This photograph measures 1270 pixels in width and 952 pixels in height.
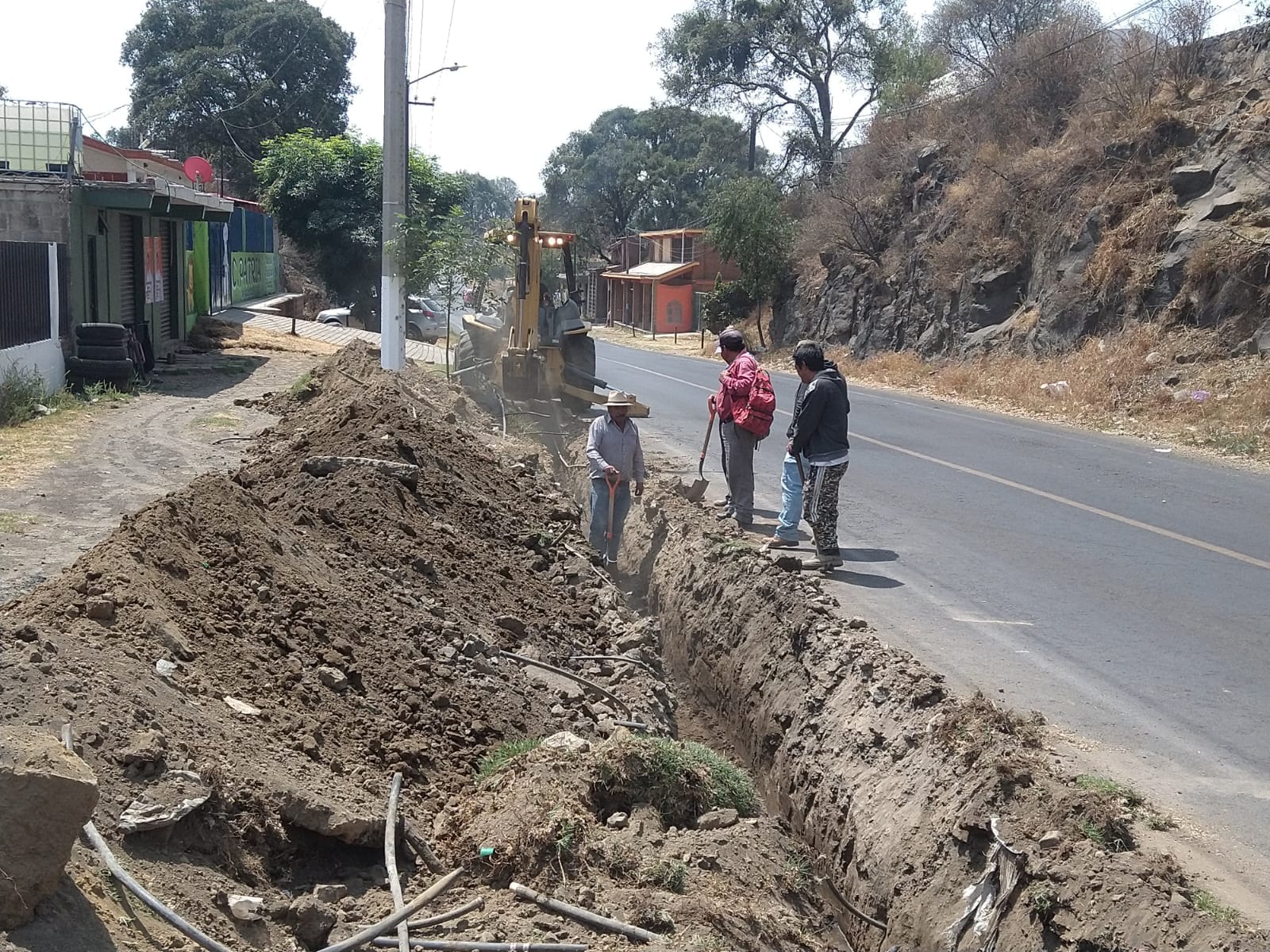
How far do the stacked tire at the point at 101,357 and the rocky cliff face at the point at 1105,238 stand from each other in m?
17.6

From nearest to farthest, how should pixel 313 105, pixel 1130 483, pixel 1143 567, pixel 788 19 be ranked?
pixel 1143 567, pixel 1130 483, pixel 788 19, pixel 313 105

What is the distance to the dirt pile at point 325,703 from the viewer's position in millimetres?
4262

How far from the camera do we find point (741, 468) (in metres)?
11.2

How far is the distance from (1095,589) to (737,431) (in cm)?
333

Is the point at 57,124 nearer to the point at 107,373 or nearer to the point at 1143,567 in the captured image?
the point at 107,373

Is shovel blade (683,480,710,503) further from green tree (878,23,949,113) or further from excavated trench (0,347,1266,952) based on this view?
green tree (878,23,949,113)

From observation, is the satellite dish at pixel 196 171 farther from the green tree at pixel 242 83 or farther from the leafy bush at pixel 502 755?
the leafy bush at pixel 502 755

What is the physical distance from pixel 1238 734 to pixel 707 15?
5932 centimetres

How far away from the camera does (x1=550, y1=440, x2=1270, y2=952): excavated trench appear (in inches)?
174

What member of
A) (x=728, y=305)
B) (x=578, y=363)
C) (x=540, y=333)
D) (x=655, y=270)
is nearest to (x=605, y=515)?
(x=540, y=333)

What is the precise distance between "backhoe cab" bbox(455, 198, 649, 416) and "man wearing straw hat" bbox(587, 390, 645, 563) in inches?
269

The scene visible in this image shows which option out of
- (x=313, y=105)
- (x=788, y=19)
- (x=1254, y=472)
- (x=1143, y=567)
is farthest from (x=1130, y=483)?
(x=313, y=105)

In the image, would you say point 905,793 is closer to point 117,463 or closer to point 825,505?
point 825,505

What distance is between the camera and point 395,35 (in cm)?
1702
